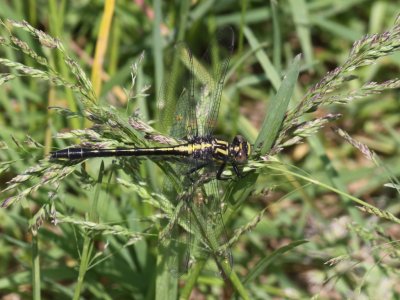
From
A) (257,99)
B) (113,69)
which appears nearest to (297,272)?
(257,99)

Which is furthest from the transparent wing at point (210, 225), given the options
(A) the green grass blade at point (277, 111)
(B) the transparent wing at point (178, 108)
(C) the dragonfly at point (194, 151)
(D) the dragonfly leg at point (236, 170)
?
(B) the transparent wing at point (178, 108)

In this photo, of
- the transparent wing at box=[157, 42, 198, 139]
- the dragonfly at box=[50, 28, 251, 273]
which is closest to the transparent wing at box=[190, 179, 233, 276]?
the dragonfly at box=[50, 28, 251, 273]

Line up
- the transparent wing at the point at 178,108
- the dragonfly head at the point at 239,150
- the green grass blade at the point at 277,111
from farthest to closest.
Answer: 1. the transparent wing at the point at 178,108
2. the dragonfly head at the point at 239,150
3. the green grass blade at the point at 277,111

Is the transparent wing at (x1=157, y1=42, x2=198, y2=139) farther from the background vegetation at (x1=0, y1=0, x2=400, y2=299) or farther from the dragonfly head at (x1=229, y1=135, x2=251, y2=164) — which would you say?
the dragonfly head at (x1=229, y1=135, x2=251, y2=164)

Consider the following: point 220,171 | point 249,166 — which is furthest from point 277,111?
point 220,171

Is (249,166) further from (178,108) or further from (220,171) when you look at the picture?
(178,108)

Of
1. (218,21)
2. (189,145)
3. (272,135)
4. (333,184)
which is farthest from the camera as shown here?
(218,21)

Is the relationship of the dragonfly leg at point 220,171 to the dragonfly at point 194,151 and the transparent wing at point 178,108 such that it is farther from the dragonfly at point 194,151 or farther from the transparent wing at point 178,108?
the transparent wing at point 178,108

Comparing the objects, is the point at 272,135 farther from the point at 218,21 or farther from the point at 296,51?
the point at 296,51
